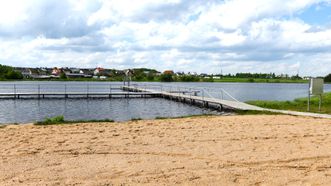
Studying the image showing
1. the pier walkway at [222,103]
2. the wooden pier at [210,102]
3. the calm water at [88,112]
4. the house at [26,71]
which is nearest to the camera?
the pier walkway at [222,103]

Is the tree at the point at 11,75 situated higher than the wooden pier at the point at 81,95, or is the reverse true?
the tree at the point at 11,75

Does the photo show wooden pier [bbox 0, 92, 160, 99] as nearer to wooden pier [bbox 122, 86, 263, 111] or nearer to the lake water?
the lake water

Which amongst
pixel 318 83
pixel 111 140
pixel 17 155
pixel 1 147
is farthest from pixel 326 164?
pixel 318 83

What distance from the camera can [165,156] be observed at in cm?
817

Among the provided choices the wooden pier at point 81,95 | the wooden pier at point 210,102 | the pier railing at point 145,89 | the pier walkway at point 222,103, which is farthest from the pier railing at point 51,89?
the pier walkway at point 222,103

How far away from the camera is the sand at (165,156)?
650 centimetres

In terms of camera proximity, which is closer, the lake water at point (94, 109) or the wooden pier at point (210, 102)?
the wooden pier at point (210, 102)

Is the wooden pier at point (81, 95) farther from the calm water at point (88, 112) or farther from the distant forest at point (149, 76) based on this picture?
the distant forest at point (149, 76)

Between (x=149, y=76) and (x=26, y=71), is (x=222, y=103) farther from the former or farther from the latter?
(x=26, y=71)

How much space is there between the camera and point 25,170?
22.6 feet

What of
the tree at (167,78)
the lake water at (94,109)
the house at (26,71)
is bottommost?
the lake water at (94,109)

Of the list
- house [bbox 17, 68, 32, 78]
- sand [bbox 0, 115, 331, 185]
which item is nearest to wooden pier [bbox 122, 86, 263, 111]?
sand [bbox 0, 115, 331, 185]

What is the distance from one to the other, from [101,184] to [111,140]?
12.8 ft

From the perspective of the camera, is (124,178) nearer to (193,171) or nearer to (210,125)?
(193,171)
